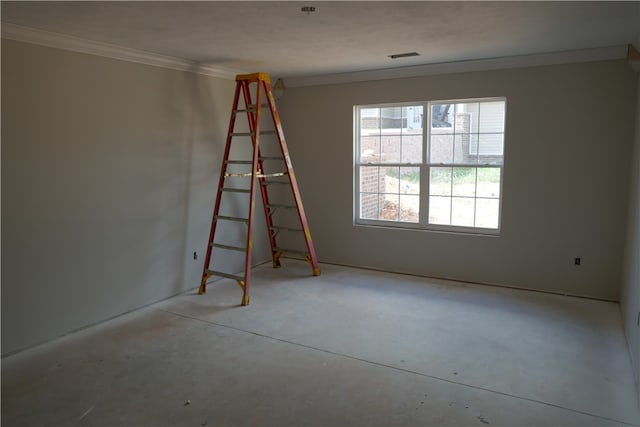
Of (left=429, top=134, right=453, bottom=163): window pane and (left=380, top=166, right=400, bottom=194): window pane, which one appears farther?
(left=380, top=166, right=400, bottom=194): window pane

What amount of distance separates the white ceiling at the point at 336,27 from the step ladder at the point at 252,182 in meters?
0.60

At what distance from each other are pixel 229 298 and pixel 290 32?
268cm

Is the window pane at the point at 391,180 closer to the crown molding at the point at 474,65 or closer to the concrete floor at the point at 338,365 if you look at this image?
the crown molding at the point at 474,65

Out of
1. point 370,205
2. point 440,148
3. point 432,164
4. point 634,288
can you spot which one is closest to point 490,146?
point 440,148

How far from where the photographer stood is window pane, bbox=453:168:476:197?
17.4 feet

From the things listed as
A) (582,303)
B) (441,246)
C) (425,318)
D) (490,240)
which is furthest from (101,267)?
(582,303)

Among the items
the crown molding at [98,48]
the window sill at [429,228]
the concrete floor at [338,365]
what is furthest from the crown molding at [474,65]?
the concrete floor at [338,365]

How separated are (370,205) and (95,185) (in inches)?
128

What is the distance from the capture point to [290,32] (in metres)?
3.55

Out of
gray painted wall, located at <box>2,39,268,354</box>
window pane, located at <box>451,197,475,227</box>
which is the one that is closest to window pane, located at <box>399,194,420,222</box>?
window pane, located at <box>451,197,475,227</box>

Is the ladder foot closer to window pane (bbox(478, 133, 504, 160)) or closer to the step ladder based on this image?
the step ladder

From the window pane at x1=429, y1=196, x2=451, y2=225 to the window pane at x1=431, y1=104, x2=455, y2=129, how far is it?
2.63 ft

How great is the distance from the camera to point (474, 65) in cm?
502

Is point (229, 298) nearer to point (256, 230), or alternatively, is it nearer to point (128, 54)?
point (256, 230)
